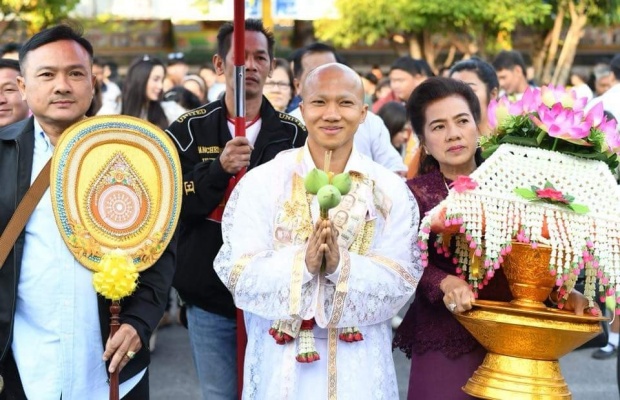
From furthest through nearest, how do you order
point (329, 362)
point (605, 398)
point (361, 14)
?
point (361, 14) < point (605, 398) < point (329, 362)

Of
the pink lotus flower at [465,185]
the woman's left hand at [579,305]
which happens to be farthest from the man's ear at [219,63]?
the woman's left hand at [579,305]

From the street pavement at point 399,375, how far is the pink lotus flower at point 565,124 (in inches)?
141

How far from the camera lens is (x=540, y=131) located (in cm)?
338

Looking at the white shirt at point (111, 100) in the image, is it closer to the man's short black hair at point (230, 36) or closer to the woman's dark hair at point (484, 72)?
the woman's dark hair at point (484, 72)

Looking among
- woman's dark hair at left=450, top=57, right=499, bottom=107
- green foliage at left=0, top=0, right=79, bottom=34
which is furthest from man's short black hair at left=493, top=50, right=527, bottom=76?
green foliage at left=0, top=0, right=79, bottom=34

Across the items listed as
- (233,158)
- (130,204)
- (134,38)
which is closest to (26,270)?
(130,204)

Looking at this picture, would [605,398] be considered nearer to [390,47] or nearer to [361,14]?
[361,14]

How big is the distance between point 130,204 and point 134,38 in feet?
99.7

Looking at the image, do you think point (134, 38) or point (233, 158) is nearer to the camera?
point (233, 158)

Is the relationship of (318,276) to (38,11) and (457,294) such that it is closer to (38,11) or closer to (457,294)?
(457,294)

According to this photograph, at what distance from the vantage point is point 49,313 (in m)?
Answer: 3.32

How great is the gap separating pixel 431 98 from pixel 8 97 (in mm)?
2441

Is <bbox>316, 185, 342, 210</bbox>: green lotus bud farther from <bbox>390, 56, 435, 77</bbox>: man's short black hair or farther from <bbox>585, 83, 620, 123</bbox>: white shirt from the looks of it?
<bbox>390, 56, 435, 77</bbox>: man's short black hair

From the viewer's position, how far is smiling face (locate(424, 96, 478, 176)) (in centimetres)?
385
